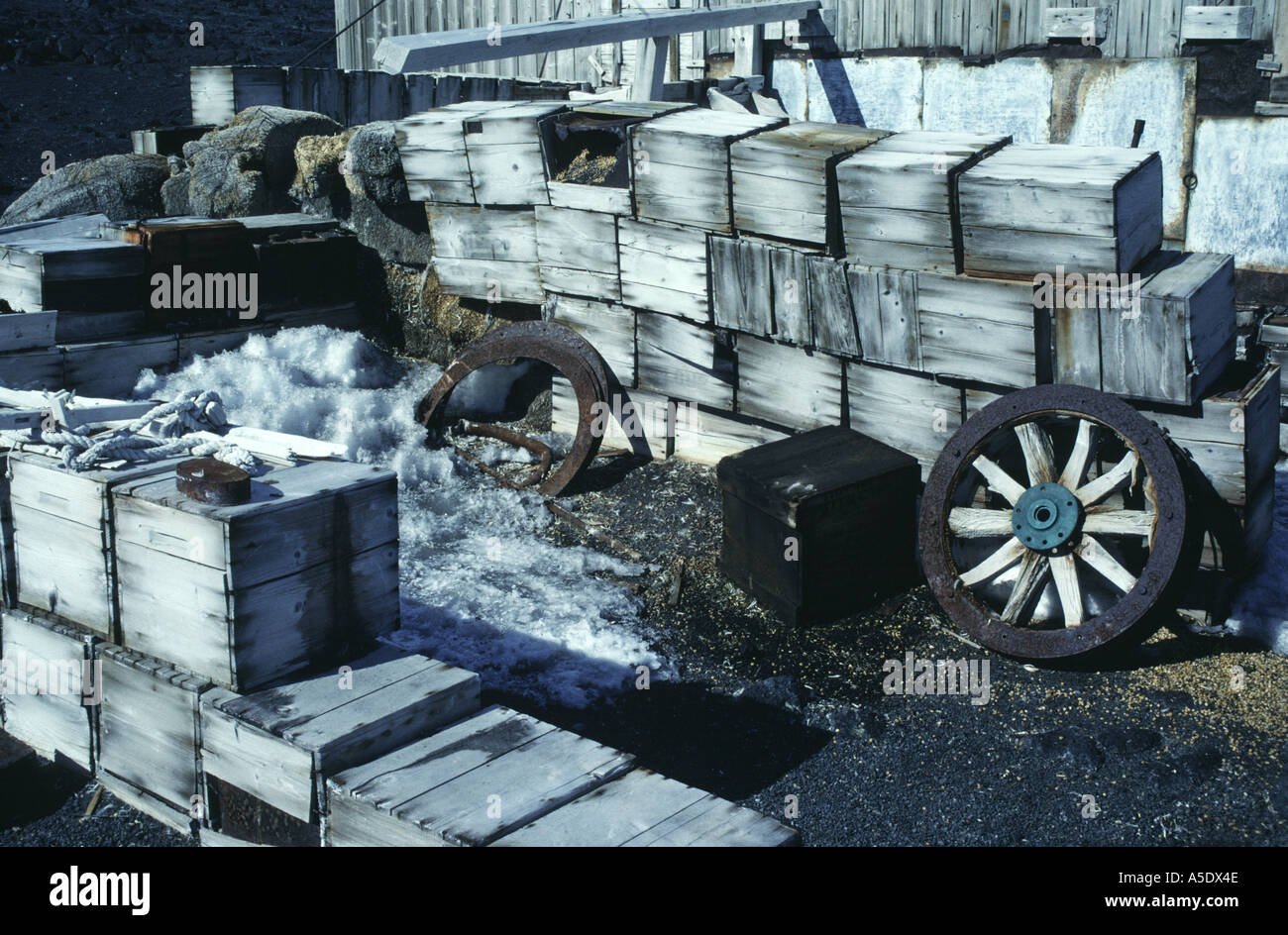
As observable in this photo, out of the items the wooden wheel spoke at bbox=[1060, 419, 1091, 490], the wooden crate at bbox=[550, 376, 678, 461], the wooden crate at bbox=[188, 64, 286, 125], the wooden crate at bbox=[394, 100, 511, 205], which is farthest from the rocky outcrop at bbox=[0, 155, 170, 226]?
the wooden wheel spoke at bbox=[1060, 419, 1091, 490]

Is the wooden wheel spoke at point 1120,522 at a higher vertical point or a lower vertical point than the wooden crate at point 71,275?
lower

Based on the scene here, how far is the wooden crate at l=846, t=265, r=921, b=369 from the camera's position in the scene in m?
7.02

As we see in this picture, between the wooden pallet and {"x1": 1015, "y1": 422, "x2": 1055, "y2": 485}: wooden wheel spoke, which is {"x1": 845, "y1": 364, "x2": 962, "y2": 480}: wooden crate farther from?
the wooden pallet

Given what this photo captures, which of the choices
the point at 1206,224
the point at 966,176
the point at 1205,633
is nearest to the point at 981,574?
the point at 1205,633

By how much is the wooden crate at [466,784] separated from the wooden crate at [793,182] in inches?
160

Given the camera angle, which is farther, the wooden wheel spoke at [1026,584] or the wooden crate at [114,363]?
the wooden crate at [114,363]

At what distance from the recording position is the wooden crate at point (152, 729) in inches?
179

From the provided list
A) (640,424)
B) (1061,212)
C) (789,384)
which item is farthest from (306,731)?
(640,424)

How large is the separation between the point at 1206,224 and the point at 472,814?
8.01 meters

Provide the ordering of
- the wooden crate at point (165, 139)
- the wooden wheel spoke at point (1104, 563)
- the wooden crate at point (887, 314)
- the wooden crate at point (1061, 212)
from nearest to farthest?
the wooden wheel spoke at point (1104, 563) → the wooden crate at point (1061, 212) → the wooden crate at point (887, 314) → the wooden crate at point (165, 139)

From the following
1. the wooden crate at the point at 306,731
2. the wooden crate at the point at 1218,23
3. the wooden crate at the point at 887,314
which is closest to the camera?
the wooden crate at the point at 306,731

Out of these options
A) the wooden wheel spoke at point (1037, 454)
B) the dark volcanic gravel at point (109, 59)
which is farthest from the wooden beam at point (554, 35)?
the dark volcanic gravel at point (109, 59)

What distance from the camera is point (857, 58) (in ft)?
36.0

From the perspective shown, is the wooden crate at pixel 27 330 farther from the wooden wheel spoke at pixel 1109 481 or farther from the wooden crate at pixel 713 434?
the wooden wheel spoke at pixel 1109 481
